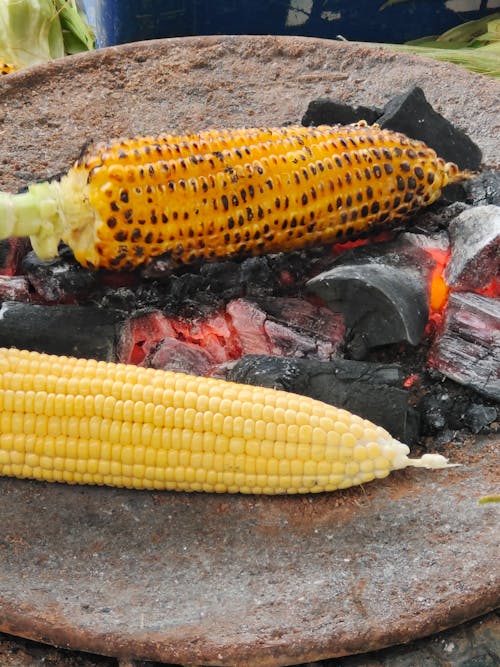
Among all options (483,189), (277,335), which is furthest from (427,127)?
(277,335)

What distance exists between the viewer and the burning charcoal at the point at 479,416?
8.68 ft

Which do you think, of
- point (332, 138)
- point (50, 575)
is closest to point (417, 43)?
point (332, 138)

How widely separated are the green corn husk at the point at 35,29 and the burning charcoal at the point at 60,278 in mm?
3712

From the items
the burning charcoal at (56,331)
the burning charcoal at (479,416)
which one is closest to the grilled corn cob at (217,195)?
the burning charcoal at (56,331)

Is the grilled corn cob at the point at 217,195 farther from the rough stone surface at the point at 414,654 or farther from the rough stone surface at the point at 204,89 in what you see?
the rough stone surface at the point at 414,654

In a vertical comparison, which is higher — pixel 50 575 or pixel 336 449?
pixel 336 449

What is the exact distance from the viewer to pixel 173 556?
2.28 metres

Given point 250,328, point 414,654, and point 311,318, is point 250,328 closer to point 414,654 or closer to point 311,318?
point 311,318

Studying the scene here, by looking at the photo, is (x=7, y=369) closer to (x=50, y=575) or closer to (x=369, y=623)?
(x=50, y=575)

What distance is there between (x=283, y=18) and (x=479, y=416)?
408cm

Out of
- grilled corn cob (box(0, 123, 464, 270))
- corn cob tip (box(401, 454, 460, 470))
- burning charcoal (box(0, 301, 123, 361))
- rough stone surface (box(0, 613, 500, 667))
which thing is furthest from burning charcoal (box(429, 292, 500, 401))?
burning charcoal (box(0, 301, 123, 361))

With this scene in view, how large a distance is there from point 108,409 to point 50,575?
1.43 ft

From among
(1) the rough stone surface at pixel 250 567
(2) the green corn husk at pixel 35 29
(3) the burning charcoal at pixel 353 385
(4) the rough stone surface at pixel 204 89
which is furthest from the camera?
(2) the green corn husk at pixel 35 29

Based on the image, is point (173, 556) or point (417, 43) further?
point (417, 43)
